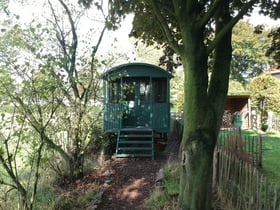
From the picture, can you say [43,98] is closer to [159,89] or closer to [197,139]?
[197,139]

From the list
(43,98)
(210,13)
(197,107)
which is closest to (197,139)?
(197,107)

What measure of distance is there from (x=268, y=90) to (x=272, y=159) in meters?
10.8

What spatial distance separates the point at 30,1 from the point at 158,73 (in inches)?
221

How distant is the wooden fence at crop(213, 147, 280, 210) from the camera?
3664mm

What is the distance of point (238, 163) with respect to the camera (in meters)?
4.98

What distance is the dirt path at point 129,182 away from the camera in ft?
19.3

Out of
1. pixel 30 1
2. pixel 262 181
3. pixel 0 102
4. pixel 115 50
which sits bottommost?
pixel 262 181

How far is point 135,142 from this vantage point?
10.8 m

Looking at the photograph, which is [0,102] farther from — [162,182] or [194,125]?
[162,182]

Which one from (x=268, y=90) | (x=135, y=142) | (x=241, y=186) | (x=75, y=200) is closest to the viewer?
(x=241, y=186)

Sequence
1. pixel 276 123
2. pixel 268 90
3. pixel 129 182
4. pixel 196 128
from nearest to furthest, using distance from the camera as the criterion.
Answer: pixel 196 128, pixel 129 182, pixel 276 123, pixel 268 90

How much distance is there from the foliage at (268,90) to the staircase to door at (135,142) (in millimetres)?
11825

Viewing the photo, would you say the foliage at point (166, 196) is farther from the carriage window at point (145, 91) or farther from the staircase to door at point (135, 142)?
the carriage window at point (145, 91)

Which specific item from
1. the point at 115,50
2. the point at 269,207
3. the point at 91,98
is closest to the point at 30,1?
the point at 115,50
